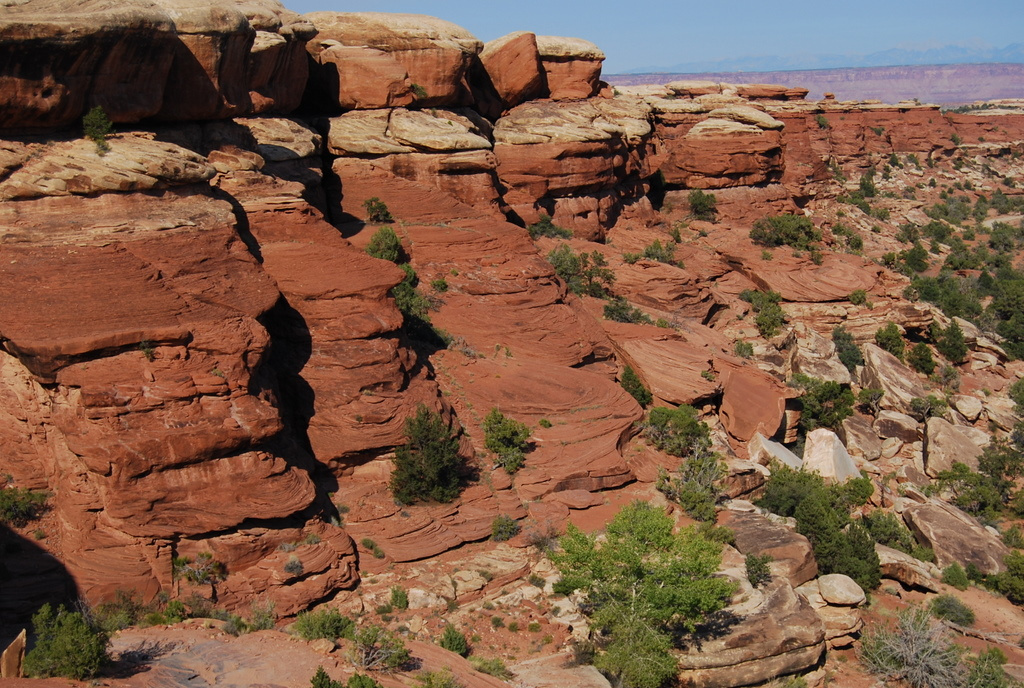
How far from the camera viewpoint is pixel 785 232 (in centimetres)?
4662

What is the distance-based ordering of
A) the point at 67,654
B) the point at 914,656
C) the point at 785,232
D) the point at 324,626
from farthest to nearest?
the point at 785,232
the point at 914,656
the point at 324,626
the point at 67,654

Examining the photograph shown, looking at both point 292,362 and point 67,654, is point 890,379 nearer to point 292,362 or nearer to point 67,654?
point 292,362

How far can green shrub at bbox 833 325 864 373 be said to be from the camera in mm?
39250

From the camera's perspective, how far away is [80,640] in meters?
15.5

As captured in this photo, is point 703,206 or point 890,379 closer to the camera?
point 890,379

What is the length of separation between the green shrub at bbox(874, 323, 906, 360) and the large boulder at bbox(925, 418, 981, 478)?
19.8 feet

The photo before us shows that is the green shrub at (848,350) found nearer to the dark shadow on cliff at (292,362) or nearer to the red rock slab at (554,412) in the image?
the red rock slab at (554,412)

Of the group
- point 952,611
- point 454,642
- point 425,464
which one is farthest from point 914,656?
point 425,464

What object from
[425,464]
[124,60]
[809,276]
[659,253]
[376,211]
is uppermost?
[124,60]

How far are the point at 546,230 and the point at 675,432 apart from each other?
13560 millimetres

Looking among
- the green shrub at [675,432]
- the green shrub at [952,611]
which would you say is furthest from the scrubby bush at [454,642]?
the green shrub at [952,611]

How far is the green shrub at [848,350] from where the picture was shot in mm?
39250

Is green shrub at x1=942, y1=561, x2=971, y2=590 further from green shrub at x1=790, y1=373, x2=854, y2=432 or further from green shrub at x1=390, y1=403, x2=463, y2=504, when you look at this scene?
green shrub at x1=390, y1=403, x2=463, y2=504

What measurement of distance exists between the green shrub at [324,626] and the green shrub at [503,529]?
4786 mm
